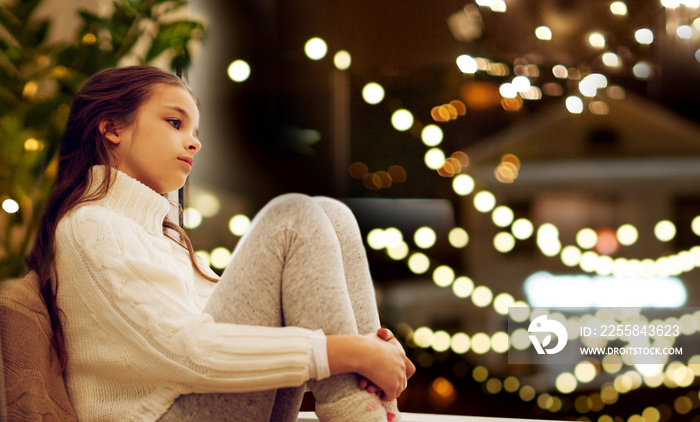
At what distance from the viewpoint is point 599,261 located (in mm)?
1933

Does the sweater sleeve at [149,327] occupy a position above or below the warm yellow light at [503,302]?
below

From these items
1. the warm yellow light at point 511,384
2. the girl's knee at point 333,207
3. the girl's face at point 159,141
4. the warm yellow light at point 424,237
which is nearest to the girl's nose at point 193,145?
the girl's face at point 159,141

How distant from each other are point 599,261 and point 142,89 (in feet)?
5.32

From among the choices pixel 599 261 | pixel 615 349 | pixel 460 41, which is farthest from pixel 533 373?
pixel 460 41

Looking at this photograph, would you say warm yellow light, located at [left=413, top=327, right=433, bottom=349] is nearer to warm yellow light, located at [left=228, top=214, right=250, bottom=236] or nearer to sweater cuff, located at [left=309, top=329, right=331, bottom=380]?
warm yellow light, located at [left=228, top=214, right=250, bottom=236]

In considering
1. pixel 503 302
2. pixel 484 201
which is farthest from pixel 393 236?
pixel 503 302

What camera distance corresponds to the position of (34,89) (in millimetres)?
1274

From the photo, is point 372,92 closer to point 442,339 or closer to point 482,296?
point 482,296

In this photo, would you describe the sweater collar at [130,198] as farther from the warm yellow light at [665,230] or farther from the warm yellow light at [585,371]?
the warm yellow light at [665,230]

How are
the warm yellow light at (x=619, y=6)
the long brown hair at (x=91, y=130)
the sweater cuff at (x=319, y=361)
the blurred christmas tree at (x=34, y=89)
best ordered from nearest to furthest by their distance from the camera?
the sweater cuff at (x=319, y=361) → the long brown hair at (x=91, y=130) → the blurred christmas tree at (x=34, y=89) → the warm yellow light at (x=619, y=6)

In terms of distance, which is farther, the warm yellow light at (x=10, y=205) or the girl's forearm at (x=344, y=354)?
the warm yellow light at (x=10, y=205)

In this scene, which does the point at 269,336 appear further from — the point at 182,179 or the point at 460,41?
the point at 460,41

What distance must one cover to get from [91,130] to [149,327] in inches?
14.3

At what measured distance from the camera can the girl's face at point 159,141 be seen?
874mm
